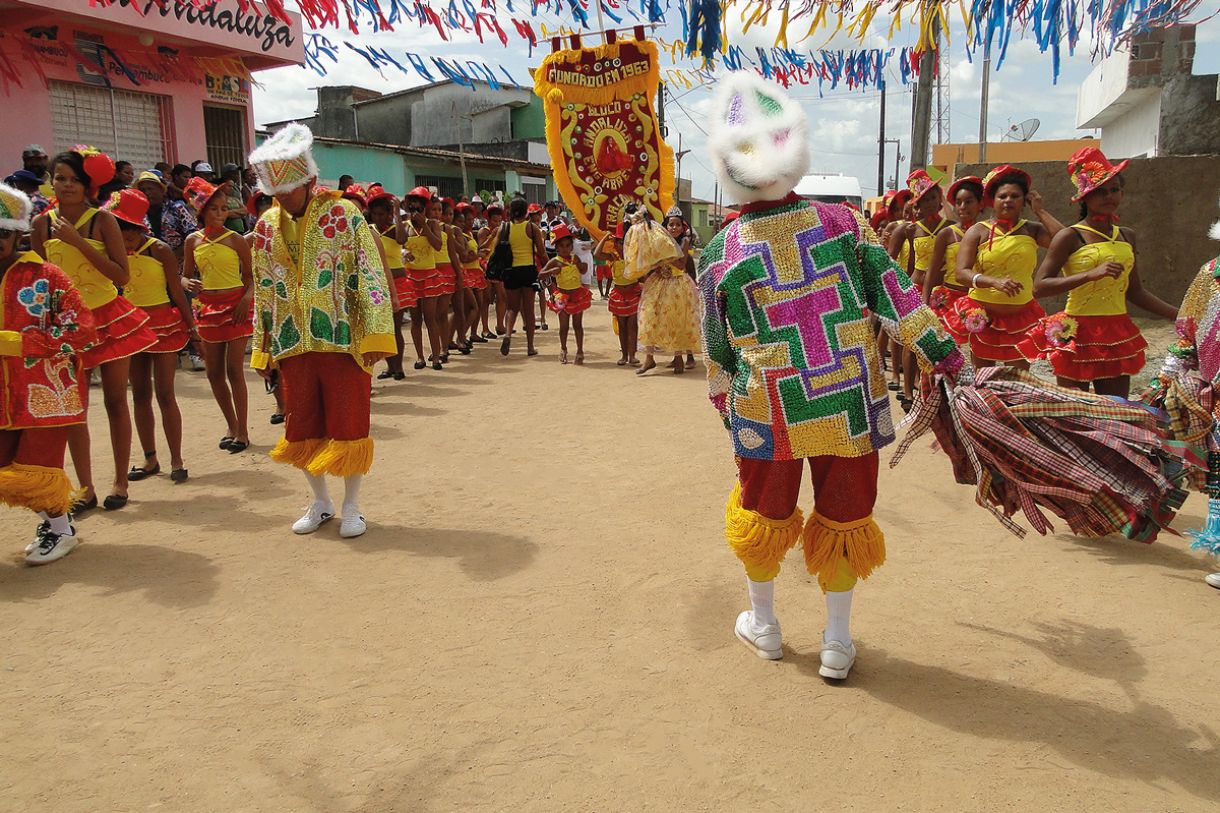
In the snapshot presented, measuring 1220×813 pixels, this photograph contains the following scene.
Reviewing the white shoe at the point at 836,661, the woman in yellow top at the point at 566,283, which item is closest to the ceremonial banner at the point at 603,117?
the woman in yellow top at the point at 566,283

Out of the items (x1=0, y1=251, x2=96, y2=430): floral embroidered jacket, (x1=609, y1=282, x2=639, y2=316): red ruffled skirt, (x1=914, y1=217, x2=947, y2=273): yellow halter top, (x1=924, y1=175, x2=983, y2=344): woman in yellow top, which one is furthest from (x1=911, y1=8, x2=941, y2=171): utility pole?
(x1=0, y1=251, x2=96, y2=430): floral embroidered jacket

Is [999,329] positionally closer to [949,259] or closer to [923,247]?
[949,259]

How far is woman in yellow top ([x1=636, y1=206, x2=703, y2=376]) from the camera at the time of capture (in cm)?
962

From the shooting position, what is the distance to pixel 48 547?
14.9 feet

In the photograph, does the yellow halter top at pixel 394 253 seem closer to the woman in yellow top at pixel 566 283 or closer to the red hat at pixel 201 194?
the woman in yellow top at pixel 566 283

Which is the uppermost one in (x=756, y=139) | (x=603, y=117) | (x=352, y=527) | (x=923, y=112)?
(x=923, y=112)

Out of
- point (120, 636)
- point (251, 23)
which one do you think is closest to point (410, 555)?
point (120, 636)

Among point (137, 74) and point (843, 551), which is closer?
point (843, 551)

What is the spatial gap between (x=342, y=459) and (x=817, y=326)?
8.98 feet

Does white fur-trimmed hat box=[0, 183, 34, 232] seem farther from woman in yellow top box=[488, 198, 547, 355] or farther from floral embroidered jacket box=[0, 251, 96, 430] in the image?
woman in yellow top box=[488, 198, 547, 355]

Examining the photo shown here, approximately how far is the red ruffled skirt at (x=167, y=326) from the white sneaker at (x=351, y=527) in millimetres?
1885

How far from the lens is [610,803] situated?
2543 millimetres

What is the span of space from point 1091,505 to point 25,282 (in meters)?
4.77

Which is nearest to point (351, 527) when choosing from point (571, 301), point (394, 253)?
point (394, 253)
